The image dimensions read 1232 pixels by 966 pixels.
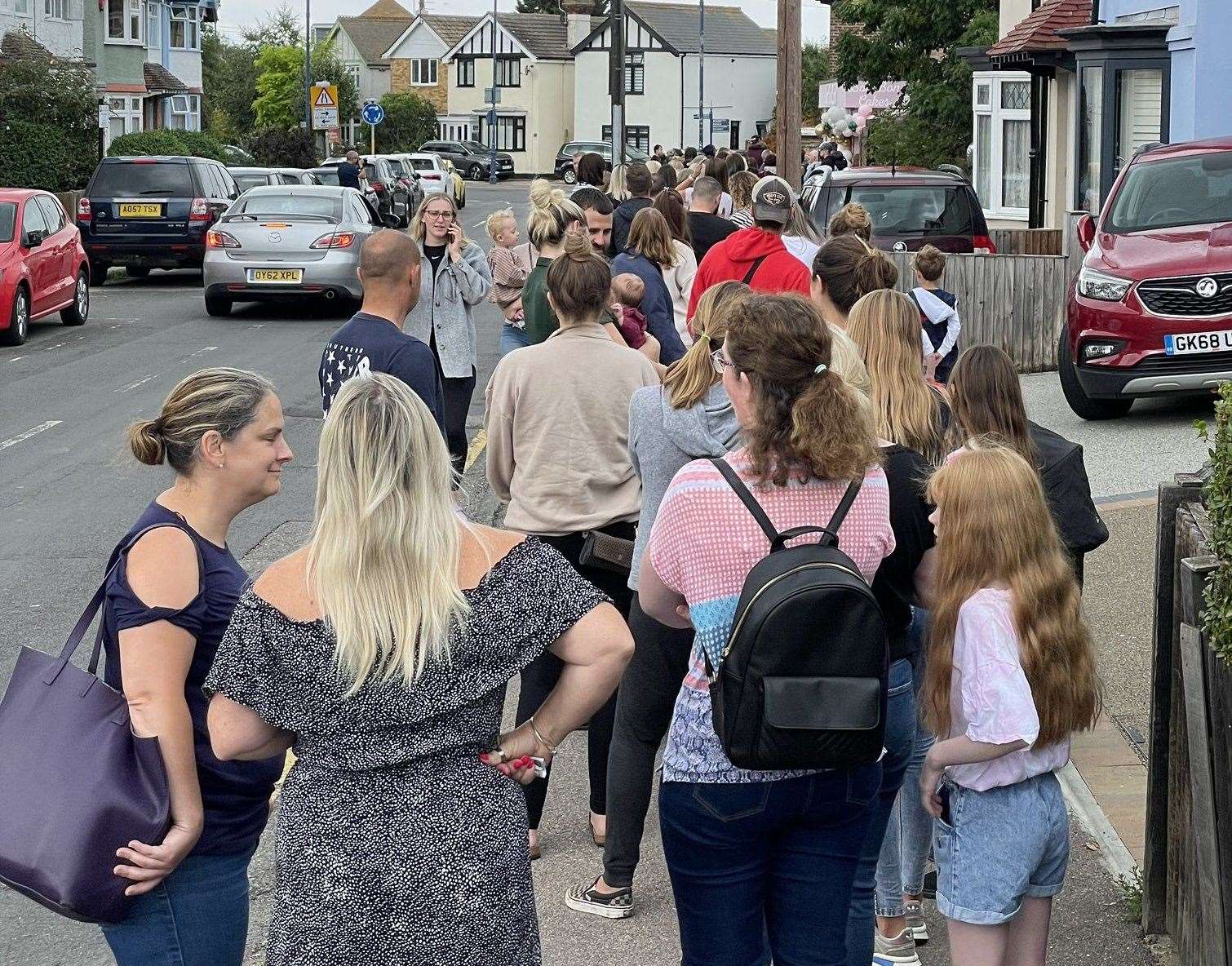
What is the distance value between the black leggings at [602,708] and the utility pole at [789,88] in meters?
14.1

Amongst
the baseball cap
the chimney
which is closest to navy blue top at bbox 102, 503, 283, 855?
the baseball cap

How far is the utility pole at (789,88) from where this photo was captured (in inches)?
742

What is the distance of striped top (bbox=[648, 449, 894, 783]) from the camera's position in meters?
3.27

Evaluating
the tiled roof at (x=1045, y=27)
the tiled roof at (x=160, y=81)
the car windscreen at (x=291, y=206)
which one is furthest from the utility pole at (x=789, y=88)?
the tiled roof at (x=160, y=81)

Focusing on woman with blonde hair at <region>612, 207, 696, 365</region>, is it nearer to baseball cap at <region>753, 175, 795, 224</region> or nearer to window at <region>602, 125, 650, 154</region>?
baseball cap at <region>753, 175, 795, 224</region>

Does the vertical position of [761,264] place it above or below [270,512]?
above

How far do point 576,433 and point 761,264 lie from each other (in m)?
2.79

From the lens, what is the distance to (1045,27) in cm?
2538

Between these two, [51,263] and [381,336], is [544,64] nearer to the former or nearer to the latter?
[51,263]

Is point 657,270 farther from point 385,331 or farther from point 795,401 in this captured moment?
point 795,401

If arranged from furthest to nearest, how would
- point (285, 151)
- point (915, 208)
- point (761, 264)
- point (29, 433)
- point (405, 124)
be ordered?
point (405, 124)
point (285, 151)
point (915, 208)
point (29, 433)
point (761, 264)

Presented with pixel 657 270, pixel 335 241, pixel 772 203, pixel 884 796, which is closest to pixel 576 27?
pixel 335 241

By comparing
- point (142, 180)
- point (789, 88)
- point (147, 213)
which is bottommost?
point (147, 213)

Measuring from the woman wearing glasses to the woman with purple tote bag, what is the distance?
4.87 metres
